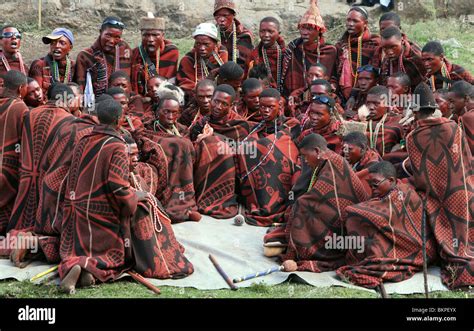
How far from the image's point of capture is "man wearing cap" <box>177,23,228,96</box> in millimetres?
12938

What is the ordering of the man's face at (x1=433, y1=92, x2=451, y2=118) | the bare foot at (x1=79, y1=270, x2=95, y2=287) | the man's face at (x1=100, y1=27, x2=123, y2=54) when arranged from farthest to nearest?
the man's face at (x1=100, y1=27, x2=123, y2=54)
the man's face at (x1=433, y1=92, x2=451, y2=118)
the bare foot at (x1=79, y1=270, x2=95, y2=287)

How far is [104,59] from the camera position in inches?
509

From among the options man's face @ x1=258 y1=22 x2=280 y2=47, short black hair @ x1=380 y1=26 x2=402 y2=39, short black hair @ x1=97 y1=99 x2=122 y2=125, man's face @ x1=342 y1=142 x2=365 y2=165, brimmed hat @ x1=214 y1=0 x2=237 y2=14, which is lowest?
man's face @ x1=342 y1=142 x2=365 y2=165

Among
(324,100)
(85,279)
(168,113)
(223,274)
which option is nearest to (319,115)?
(324,100)

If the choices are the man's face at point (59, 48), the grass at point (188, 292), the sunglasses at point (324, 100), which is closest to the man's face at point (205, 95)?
the sunglasses at point (324, 100)

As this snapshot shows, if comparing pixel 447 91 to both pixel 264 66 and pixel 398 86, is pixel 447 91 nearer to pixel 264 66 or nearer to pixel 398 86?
pixel 398 86

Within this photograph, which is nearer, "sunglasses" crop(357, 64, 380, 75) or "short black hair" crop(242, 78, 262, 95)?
"short black hair" crop(242, 78, 262, 95)

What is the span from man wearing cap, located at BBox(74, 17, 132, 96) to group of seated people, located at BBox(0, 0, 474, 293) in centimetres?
2

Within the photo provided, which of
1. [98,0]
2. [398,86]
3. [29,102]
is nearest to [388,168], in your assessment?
[398,86]

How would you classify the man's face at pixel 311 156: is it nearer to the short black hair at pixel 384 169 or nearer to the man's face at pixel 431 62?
the short black hair at pixel 384 169

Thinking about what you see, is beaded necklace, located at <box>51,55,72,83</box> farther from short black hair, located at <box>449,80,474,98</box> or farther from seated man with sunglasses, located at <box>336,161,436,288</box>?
short black hair, located at <box>449,80,474,98</box>

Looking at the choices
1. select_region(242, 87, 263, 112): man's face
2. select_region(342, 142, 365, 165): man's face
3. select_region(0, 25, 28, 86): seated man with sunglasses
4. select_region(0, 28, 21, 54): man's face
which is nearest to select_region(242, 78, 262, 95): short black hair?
select_region(242, 87, 263, 112): man's face

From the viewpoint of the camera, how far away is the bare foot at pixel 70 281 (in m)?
9.05
